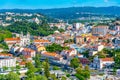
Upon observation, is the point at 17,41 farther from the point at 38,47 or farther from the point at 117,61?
the point at 117,61

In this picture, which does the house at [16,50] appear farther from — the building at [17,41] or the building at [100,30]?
the building at [100,30]

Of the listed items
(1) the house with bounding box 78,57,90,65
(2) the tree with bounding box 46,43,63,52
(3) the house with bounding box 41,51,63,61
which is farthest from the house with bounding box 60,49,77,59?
(1) the house with bounding box 78,57,90,65

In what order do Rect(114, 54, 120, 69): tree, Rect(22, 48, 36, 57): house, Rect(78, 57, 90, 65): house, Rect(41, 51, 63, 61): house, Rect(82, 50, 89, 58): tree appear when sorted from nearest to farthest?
Rect(114, 54, 120, 69): tree, Rect(78, 57, 90, 65): house, Rect(41, 51, 63, 61): house, Rect(82, 50, 89, 58): tree, Rect(22, 48, 36, 57): house

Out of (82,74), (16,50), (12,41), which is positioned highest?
(82,74)

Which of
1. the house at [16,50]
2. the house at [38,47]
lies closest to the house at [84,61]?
the house at [38,47]

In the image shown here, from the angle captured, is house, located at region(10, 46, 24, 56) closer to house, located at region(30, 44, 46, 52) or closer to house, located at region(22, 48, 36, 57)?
house, located at region(22, 48, 36, 57)

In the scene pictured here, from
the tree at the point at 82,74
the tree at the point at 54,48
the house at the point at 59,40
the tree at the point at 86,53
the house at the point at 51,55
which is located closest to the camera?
the tree at the point at 82,74

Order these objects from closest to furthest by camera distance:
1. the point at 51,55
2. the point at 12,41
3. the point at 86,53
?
the point at 51,55, the point at 86,53, the point at 12,41

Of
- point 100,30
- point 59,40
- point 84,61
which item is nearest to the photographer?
point 84,61

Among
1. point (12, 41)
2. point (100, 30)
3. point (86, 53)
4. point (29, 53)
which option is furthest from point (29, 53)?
point (100, 30)

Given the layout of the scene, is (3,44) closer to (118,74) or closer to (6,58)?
(6,58)

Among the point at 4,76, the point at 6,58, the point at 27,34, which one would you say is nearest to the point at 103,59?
the point at 6,58

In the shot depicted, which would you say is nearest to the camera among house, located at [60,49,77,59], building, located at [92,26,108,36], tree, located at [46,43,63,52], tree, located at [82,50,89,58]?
house, located at [60,49,77,59]
